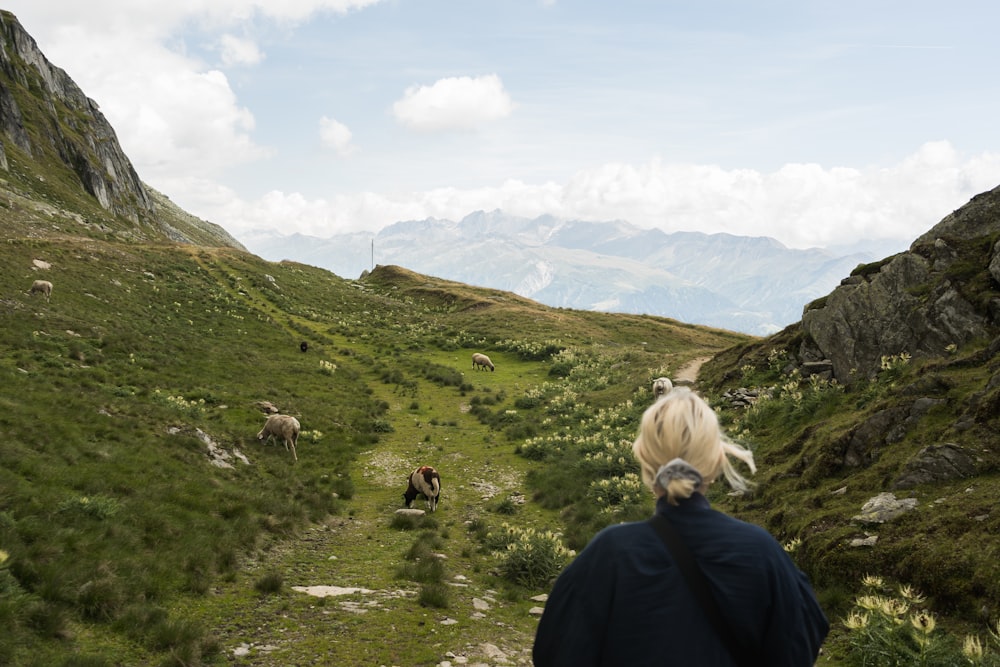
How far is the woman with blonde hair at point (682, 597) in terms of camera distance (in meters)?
3.03

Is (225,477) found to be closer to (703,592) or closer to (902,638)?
(902,638)

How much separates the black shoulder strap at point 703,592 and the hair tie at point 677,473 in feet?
0.99

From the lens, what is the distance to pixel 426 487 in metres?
16.9

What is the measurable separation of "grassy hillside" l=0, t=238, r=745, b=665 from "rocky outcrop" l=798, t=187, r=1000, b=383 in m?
11.3

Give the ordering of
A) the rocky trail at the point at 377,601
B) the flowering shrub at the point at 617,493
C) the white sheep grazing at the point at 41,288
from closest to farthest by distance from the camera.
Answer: the rocky trail at the point at 377,601 < the flowering shrub at the point at 617,493 < the white sheep grazing at the point at 41,288

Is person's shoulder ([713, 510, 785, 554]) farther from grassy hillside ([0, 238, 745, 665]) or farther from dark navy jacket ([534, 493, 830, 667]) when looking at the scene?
grassy hillside ([0, 238, 745, 665])

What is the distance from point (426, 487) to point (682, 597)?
1459cm

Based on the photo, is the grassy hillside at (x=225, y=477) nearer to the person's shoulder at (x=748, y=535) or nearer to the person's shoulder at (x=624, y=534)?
the person's shoulder at (x=624, y=534)

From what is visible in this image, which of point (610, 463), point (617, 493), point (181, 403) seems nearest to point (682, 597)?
point (617, 493)

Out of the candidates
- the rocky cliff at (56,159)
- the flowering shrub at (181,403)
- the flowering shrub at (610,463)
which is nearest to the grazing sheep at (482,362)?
the flowering shrub at (610,463)

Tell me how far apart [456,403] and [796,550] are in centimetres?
2211

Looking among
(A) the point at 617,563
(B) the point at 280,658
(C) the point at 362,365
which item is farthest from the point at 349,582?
(C) the point at 362,365

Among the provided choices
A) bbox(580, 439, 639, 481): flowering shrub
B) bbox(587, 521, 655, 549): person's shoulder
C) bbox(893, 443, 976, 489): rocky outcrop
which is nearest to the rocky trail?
bbox(580, 439, 639, 481): flowering shrub

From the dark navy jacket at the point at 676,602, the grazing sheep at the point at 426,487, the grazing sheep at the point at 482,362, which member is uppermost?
the grazing sheep at the point at 482,362
